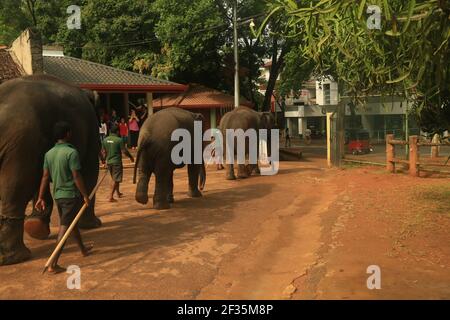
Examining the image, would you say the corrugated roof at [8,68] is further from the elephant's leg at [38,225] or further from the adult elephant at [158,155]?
the elephant's leg at [38,225]

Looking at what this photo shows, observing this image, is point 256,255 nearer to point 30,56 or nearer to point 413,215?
point 413,215

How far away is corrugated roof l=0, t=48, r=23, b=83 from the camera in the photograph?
15536mm

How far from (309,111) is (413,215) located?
3524cm

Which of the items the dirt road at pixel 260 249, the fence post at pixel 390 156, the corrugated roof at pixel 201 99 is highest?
the corrugated roof at pixel 201 99

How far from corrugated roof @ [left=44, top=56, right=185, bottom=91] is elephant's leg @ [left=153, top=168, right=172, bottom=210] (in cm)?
933

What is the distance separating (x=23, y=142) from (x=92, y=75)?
13.2 meters

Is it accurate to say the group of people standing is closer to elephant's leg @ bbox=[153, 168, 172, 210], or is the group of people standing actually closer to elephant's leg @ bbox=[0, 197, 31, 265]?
elephant's leg @ bbox=[153, 168, 172, 210]

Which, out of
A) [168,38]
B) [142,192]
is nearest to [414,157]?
[142,192]

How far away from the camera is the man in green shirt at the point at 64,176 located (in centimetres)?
549

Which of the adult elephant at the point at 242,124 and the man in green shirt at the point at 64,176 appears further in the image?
the adult elephant at the point at 242,124

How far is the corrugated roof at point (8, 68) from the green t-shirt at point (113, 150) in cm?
742

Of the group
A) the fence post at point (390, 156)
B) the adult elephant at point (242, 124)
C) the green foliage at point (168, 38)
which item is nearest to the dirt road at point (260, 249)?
the adult elephant at point (242, 124)

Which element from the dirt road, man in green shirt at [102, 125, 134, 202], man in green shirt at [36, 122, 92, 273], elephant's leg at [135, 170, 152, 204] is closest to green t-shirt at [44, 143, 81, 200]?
man in green shirt at [36, 122, 92, 273]

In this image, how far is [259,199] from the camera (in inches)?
391
